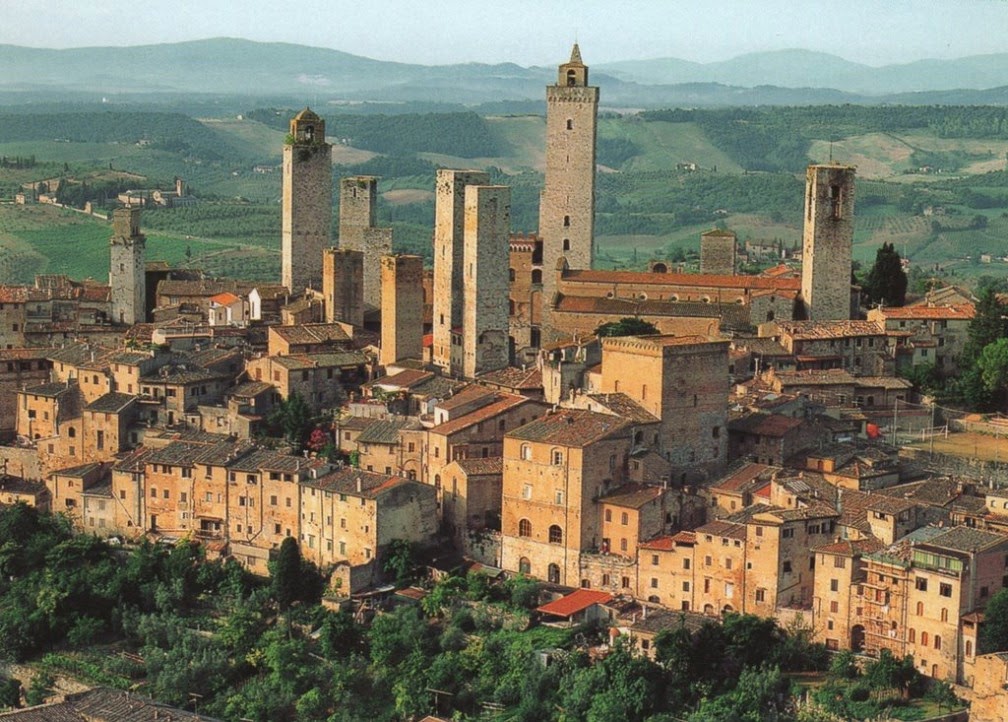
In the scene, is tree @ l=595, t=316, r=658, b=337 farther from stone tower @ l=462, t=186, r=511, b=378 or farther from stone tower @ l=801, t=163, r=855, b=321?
stone tower @ l=801, t=163, r=855, b=321

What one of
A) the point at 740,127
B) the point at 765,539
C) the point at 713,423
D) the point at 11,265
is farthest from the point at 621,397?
the point at 740,127

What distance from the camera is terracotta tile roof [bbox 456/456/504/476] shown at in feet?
92.9

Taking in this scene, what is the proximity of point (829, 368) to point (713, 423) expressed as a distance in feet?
21.3

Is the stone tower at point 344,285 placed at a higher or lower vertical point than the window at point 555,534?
higher

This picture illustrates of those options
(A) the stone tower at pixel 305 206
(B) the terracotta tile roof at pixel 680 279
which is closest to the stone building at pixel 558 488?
(B) the terracotta tile roof at pixel 680 279

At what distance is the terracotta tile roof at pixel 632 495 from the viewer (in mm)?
26516

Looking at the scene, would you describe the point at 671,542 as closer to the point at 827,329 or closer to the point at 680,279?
the point at 827,329

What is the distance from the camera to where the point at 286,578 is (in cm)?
2747

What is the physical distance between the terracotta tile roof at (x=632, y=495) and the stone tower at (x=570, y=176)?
14.3 m

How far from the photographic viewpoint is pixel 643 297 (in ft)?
130

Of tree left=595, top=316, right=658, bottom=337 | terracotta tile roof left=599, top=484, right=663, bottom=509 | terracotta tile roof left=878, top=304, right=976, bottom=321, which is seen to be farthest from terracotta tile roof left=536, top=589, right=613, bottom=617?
terracotta tile roof left=878, top=304, right=976, bottom=321

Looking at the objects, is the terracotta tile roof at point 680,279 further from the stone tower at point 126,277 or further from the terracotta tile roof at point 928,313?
the stone tower at point 126,277

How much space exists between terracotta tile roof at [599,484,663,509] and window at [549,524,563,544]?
0.75 metres

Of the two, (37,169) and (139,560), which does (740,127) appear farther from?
(139,560)
